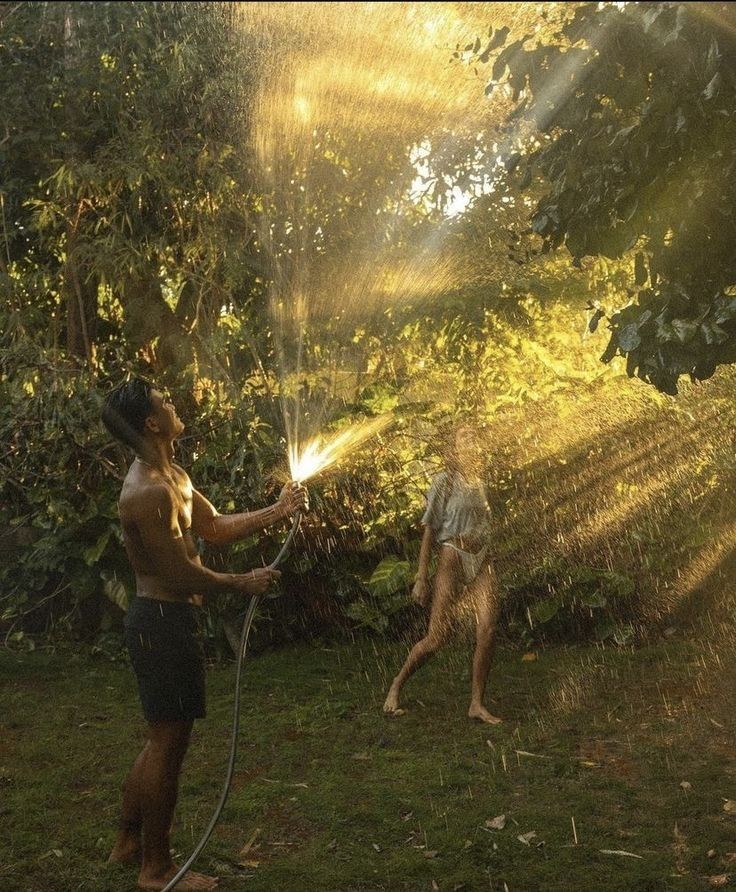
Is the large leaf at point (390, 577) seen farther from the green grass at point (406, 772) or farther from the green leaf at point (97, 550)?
the green leaf at point (97, 550)

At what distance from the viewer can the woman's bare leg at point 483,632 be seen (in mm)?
6504

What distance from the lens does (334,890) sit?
4.30 meters

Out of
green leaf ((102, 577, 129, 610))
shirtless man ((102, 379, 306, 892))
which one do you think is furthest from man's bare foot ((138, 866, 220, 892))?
green leaf ((102, 577, 129, 610))

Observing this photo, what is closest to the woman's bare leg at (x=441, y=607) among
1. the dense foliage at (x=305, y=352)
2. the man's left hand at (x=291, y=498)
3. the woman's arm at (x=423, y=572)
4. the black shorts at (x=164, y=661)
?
the woman's arm at (x=423, y=572)

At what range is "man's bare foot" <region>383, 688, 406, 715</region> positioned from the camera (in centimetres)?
684

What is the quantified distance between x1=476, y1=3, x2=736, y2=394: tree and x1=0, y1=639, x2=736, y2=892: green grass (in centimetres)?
196

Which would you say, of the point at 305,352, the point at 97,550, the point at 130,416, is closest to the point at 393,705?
the point at 97,550

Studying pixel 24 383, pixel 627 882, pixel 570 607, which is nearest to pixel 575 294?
pixel 570 607

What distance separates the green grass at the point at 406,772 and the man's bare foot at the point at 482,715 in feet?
0.21

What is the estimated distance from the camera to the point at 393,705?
685 centimetres

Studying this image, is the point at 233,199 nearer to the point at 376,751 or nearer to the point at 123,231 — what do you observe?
the point at 123,231

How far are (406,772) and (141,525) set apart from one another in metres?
2.35

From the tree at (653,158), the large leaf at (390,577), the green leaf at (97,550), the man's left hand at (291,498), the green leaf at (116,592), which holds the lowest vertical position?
the green leaf at (116,592)

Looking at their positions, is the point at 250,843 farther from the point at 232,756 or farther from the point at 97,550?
the point at 97,550
